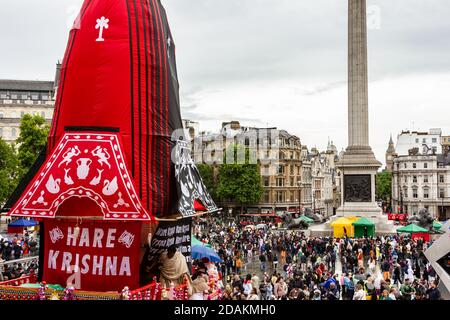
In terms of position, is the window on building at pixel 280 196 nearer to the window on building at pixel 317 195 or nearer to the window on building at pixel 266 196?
the window on building at pixel 266 196

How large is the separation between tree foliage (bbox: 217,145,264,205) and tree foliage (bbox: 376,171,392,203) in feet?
221

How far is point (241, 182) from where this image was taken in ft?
276

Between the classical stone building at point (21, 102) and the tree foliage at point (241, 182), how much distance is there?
3154 centimetres

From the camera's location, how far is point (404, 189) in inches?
4075

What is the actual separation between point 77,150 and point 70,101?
185 centimetres

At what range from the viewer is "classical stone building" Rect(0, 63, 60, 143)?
8900 cm

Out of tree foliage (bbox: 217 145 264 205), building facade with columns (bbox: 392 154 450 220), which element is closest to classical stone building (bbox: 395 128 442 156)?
building facade with columns (bbox: 392 154 450 220)

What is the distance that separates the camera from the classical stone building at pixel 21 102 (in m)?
89.0

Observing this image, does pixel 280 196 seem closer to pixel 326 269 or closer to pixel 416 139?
pixel 416 139

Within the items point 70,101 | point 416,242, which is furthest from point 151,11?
point 416,242

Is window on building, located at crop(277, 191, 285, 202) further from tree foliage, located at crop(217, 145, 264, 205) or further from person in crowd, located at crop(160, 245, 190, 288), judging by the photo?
person in crowd, located at crop(160, 245, 190, 288)

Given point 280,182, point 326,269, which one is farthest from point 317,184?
point 326,269
